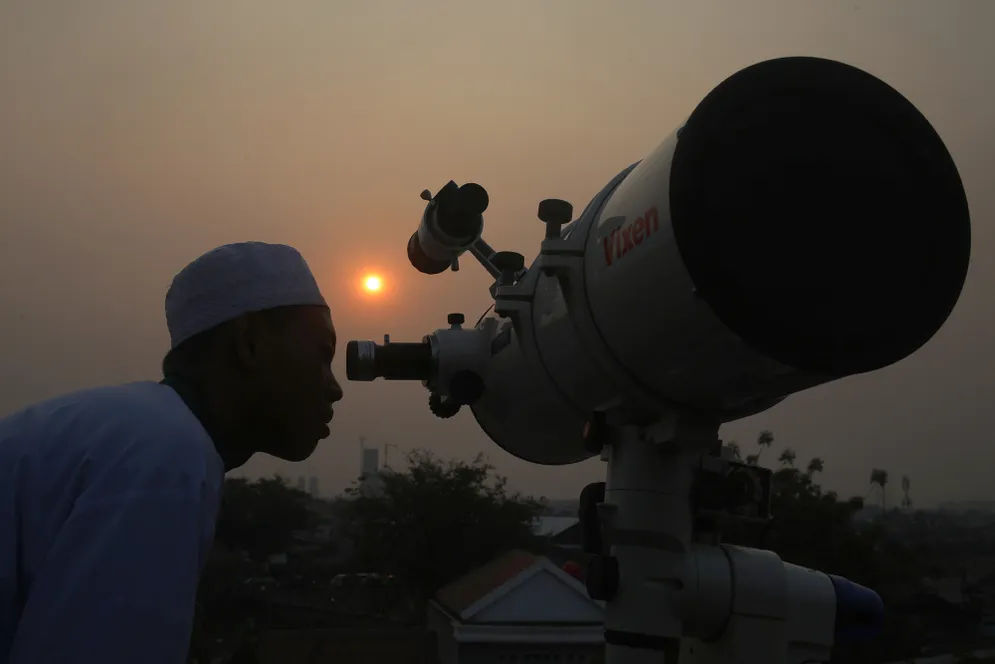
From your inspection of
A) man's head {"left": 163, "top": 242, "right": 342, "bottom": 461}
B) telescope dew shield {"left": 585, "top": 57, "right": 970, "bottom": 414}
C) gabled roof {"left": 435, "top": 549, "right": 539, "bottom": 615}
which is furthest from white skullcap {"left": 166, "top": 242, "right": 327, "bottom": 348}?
gabled roof {"left": 435, "top": 549, "right": 539, "bottom": 615}

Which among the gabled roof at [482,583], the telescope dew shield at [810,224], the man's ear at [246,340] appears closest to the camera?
the man's ear at [246,340]

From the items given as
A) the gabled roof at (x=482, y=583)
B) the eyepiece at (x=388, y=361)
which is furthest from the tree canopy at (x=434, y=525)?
the eyepiece at (x=388, y=361)

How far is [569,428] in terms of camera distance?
4250 mm

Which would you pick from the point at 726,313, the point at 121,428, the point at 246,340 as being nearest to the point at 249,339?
the point at 246,340

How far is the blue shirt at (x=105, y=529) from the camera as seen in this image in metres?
1.26

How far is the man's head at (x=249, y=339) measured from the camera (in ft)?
5.95

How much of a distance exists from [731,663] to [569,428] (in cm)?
130

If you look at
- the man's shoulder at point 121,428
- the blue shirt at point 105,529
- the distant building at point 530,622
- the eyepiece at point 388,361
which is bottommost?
the distant building at point 530,622

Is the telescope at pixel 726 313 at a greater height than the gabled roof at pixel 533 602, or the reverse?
the telescope at pixel 726 313

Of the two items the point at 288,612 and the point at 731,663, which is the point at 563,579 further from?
the point at 288,612

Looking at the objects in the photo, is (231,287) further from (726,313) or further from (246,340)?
(726,313)

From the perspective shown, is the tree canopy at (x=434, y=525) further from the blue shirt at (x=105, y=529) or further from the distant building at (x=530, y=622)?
the blue shirt at (x=105, y=529)

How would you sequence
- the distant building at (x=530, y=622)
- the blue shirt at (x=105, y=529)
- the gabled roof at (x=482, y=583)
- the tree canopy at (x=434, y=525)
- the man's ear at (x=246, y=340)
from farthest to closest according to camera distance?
the tree canopy at (x=434, y=525) < the gabled roof at (x=482, y=583) < the distant building at (x=530, y=622) < the man's ear at (x=246, y=340) < the blue shirt at (x=105, y=529)

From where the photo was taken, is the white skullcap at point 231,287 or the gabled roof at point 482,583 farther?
the gabled roof at point 482,583
